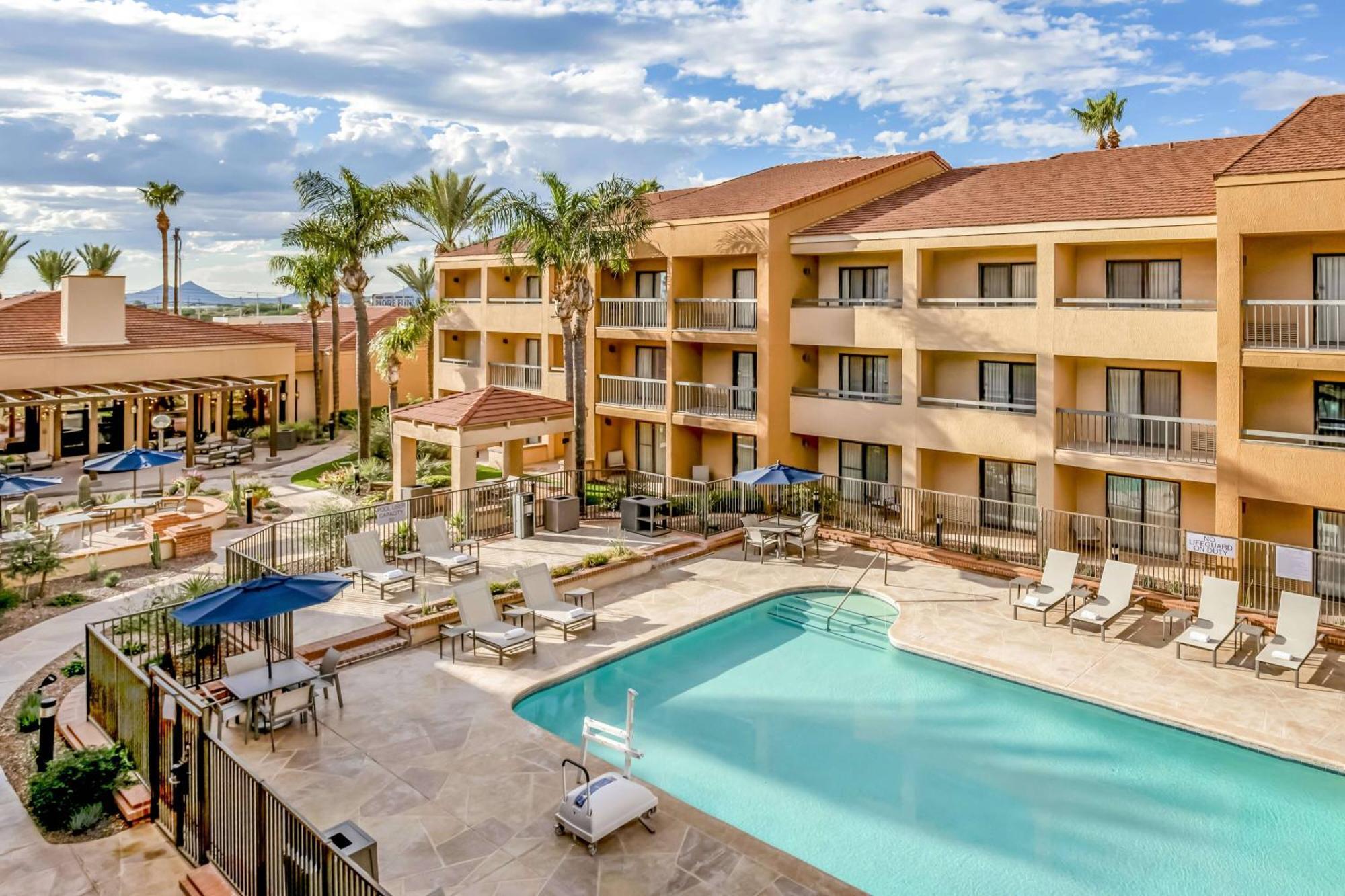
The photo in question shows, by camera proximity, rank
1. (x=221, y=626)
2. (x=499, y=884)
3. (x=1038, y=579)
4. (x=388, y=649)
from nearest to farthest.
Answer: (x=499, y=884)
(x=221, y=626)
(x=388, y=649)
(x=1038, y=579)

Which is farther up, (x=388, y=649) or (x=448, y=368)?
(x=448, y=368)

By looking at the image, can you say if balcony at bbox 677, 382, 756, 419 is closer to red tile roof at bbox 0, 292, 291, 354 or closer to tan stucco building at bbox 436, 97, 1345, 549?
tan stucco building at bbox 436, 97, 1345, 549

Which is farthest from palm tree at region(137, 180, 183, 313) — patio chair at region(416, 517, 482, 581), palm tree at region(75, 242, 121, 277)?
patio chair at region(416, 517, 482, 581)

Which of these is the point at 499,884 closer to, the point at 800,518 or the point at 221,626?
the point at 221,626

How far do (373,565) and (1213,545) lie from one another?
17.5 metres

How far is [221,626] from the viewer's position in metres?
15.0

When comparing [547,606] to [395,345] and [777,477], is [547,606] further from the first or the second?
[395,345]

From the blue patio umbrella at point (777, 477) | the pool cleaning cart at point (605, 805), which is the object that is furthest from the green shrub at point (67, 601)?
the blue patio umbrella at point (777, 477)

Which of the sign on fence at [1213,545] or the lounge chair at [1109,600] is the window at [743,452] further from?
the sign on fence at [1213,545]

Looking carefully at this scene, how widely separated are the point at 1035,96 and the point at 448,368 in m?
26.5

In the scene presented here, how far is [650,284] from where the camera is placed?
1249 inches

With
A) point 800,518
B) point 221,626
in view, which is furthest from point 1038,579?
point 221,626

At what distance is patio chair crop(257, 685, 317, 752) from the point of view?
12508mm

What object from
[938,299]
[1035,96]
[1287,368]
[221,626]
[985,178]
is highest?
[1035,96]
